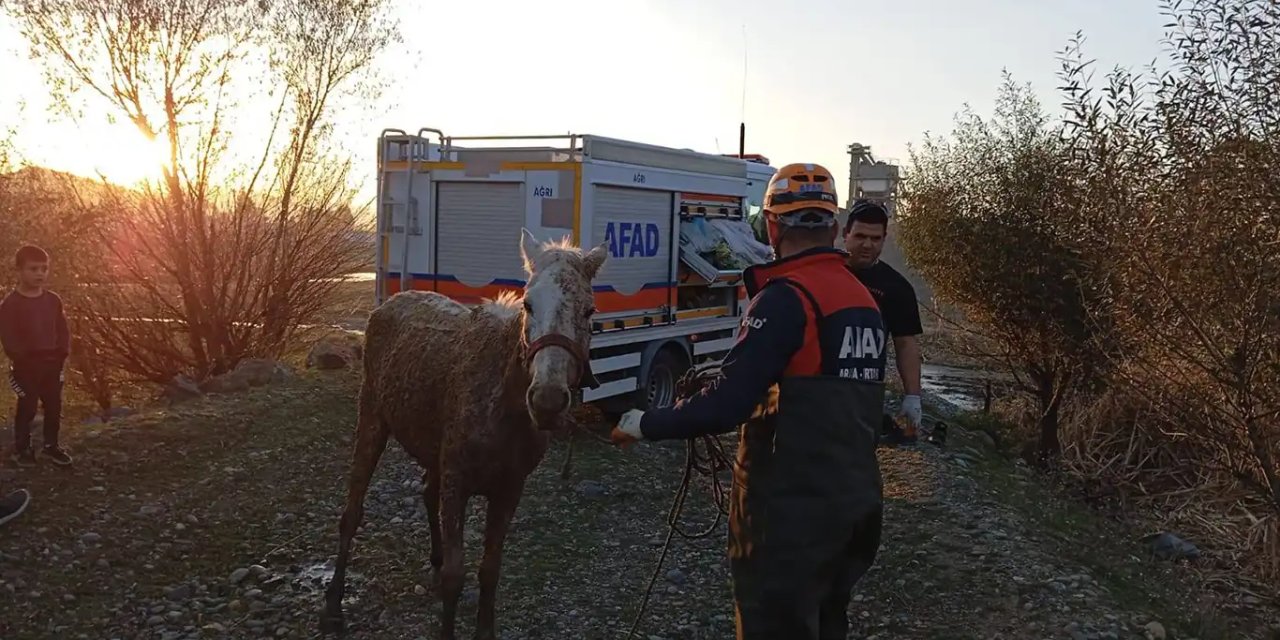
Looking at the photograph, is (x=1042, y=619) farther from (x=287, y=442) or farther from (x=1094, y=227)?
(x=287, y=442)

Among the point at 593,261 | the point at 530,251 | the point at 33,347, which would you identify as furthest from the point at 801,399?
the point at 33,347

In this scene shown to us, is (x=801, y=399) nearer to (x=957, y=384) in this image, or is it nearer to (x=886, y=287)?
(x=886, y=287)

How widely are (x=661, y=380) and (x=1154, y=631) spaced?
237 inches

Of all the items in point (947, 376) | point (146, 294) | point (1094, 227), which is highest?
point (1094, 227)

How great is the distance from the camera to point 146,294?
12188 mm

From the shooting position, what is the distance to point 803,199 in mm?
3041

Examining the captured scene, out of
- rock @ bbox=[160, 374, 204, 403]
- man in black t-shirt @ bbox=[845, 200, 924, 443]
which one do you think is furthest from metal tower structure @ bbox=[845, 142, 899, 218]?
rock @ bbox=[160, 374, 204, 403]

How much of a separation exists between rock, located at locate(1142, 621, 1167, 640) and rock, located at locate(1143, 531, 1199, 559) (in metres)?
2.48

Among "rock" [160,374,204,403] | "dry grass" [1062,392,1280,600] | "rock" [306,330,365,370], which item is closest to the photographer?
"dry grass" [1062,392,1280,600]

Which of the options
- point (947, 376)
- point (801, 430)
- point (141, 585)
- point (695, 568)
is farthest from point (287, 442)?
point (947, 376)

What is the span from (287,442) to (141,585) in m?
3.20

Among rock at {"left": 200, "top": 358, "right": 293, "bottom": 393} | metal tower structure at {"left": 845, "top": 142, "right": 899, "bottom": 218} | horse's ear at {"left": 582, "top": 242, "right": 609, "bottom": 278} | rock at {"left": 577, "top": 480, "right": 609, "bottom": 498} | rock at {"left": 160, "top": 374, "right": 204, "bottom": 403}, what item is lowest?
rock at {"left": 577, "top": 480, "right": 609, "bottom": 498}

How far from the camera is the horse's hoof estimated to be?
493 cm

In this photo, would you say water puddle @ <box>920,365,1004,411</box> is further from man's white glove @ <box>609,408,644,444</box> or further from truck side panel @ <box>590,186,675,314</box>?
man's white glove @ <box>609,408,644,444</box>
